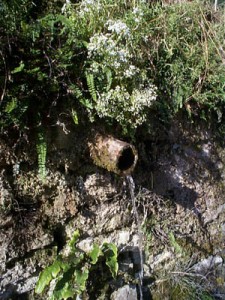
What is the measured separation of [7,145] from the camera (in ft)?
7.38

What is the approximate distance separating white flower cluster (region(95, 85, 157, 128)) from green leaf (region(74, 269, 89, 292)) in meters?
1.21

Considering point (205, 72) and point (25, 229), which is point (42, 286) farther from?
point (205, 72)

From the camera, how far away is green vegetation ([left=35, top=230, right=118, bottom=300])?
2416 mm

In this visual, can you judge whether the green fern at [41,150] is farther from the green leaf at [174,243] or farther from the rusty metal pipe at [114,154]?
the green leaf at [174,243]

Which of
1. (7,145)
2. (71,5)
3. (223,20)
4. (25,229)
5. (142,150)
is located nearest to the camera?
(7,145)

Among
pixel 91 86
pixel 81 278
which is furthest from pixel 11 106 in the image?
pixel 81 278

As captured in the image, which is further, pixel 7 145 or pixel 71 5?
pixel 71 5

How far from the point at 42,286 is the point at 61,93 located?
142cm

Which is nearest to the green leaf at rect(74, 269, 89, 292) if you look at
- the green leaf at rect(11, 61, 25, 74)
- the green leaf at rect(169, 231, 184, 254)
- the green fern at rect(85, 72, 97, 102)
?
the green leaf at rect(169, 231, 184, 254)

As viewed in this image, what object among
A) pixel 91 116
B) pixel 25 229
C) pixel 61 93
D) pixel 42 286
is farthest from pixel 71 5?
pixel 42 286

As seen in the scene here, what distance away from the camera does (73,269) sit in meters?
2.54

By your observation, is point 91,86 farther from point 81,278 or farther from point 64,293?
point 64,293

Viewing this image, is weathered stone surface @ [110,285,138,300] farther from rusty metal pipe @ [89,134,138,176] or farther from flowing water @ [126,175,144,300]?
rusty metal pipe @ [89,134,138,176]

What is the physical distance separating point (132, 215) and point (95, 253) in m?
0.51
